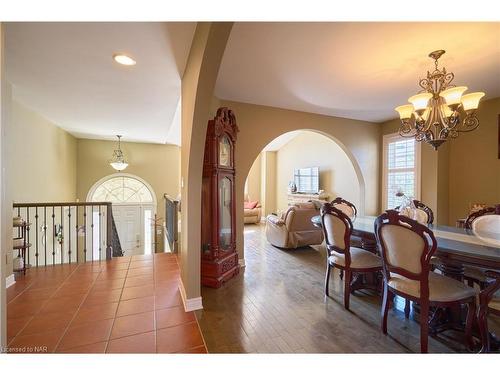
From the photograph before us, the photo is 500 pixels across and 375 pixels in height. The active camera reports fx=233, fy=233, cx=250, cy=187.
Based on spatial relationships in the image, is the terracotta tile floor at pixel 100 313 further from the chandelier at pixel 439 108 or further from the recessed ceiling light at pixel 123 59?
the chandelier at pixel 439 108

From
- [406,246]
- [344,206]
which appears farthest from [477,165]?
[406,246]

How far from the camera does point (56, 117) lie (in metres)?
4.50

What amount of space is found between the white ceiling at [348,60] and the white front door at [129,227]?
5.42m

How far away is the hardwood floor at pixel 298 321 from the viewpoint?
184 cm

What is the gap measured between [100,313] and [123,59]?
99.4 inches

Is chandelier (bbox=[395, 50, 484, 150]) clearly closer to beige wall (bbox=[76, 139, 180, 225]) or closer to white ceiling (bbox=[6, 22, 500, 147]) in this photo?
white ceiling (bbox=[6, 22, 500, 147])

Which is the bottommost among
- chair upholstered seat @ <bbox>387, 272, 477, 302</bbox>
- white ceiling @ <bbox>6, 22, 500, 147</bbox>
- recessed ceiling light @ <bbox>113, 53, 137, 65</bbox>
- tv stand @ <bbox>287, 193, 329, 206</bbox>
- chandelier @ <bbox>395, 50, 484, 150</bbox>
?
chair upholstered seat @ <bbox>387, 272, 477, 302</bbox>

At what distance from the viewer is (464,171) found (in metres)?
4.07

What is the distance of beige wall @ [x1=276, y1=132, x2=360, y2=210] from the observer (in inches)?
236

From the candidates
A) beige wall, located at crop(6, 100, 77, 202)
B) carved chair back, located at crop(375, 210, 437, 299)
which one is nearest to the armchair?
carved chair back, located at crop(375, 210, 437, 299)

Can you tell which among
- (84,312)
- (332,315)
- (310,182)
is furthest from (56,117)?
(310,182)

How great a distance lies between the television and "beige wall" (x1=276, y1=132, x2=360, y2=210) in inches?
6.2

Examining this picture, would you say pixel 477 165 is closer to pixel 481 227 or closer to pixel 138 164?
pixel 481 227
